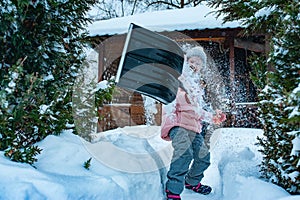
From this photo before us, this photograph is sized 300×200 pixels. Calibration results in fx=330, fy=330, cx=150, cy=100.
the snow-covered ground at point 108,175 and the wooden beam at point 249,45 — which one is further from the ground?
the wooden beam at point 249,45

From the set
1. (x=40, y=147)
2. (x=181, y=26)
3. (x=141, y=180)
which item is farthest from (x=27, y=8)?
(x=181, y=26)

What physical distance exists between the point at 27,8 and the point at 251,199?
6.58 ft

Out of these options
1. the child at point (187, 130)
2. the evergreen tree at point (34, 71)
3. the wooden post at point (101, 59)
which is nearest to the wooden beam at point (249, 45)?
the wooden post at point (101, 59)

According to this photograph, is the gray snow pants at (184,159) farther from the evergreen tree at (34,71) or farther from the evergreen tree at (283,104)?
the evergreen tree at (34,71)

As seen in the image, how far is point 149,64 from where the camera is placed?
2.23 m

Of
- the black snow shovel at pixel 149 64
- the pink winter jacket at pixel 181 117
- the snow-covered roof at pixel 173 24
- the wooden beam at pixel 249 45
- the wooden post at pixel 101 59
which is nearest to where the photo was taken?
the black snow shovel at pixel 149 64

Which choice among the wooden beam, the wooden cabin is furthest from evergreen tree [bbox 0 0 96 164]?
the wooden beam

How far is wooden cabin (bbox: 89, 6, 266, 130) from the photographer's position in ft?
25.1

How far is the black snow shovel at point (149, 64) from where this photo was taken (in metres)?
2.05

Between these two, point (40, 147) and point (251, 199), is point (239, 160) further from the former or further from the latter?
point (40, 147)

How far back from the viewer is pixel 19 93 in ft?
7.30

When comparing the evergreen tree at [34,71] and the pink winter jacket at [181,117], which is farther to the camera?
the pink winter jacket at [181,117]

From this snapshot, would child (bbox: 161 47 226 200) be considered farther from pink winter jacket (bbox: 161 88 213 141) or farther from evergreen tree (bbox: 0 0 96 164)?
evergreen tree (bbox: 0 0 96 164)

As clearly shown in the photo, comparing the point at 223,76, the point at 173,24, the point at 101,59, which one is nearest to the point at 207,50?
the point at 223,76
